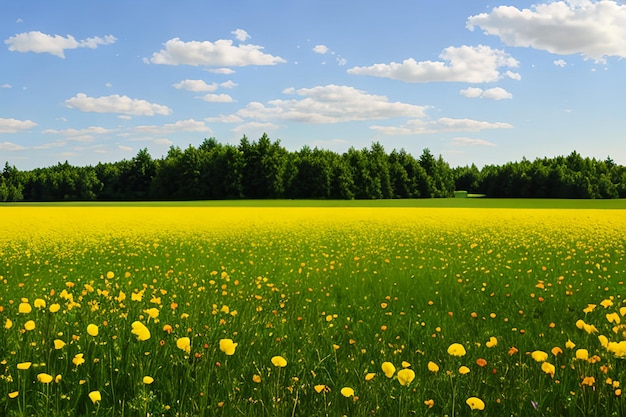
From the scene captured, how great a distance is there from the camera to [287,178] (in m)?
78.3

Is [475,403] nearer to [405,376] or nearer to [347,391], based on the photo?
[405,376]

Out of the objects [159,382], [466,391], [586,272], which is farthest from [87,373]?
[586,272]

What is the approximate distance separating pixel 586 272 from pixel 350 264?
449 centimetres

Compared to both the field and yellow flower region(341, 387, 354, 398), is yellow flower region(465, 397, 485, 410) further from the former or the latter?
yellow flower region(341, 387, 354, 398)

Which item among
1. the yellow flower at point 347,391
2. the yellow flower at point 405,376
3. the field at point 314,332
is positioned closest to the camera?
the yellow flower at point 347,391

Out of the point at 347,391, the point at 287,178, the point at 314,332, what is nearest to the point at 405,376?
the point at 347,391

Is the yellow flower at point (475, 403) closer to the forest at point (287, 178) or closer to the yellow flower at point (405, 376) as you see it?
the yellow flower at point (405, 376)

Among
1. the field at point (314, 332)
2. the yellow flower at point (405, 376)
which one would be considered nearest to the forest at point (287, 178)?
the field at point (314, 332)

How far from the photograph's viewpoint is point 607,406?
3.26 metres

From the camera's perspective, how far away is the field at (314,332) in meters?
3.34

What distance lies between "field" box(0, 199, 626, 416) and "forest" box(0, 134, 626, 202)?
65201mm

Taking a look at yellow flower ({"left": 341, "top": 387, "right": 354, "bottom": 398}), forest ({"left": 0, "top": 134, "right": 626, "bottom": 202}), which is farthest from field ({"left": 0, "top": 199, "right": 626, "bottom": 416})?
forest ({"left": 0, "top": 134, "right": 626, "bottom": 202})

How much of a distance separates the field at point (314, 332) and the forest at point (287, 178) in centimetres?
6520

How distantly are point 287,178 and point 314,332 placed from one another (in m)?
73.5
